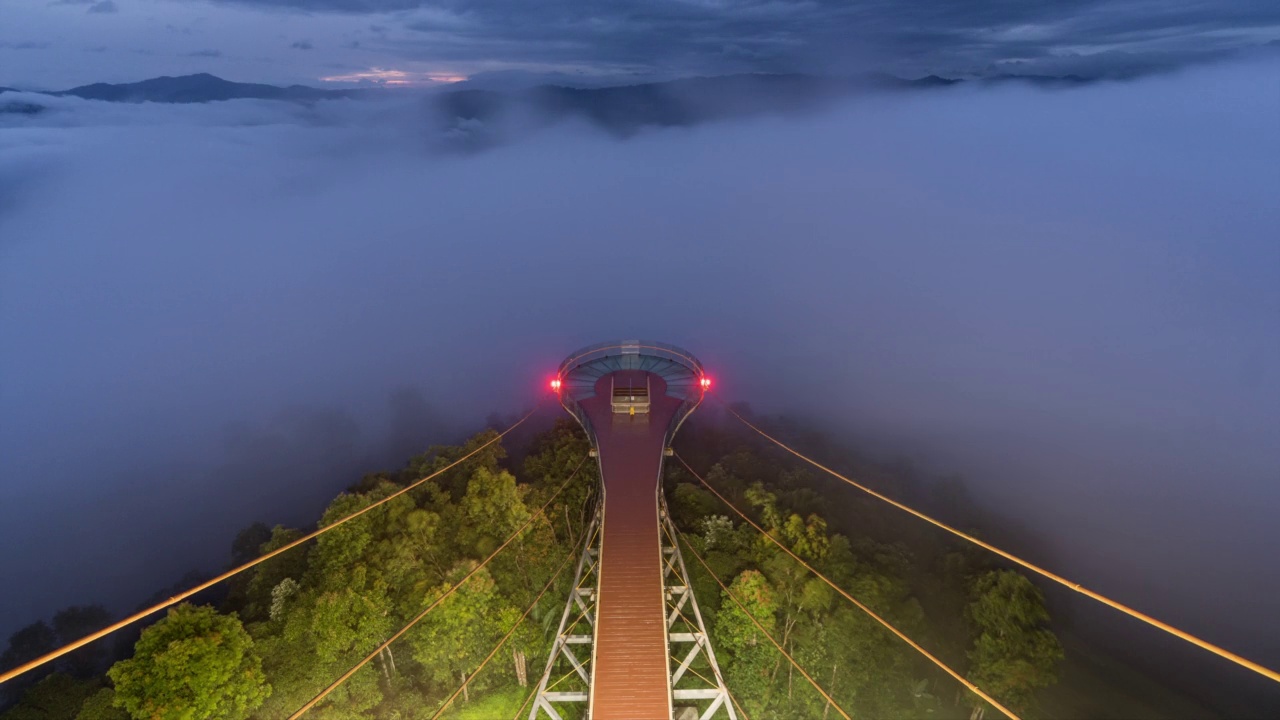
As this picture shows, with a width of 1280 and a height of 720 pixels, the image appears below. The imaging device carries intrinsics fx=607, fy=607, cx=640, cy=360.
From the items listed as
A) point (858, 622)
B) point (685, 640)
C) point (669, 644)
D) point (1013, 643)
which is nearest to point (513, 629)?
point (669, 644)

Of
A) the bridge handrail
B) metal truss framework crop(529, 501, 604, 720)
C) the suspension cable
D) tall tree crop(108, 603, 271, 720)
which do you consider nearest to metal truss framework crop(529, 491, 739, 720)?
metal truss framework crop(529, 501, 604, 720)

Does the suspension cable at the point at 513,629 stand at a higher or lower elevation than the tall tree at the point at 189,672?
lower

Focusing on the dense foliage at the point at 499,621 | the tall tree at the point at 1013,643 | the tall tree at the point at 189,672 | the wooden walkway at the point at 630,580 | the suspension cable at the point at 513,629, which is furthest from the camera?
the tall tree at the point at 1013,643

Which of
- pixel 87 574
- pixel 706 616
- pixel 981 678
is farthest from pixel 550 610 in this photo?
pixel 87 574

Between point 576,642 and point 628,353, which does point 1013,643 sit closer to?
point 576,642

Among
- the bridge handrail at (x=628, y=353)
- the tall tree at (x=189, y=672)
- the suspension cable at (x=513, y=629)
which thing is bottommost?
the suspension cable at (x=513, y=629)

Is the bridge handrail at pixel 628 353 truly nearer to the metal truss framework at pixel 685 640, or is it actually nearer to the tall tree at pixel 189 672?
the metal truss framework at pixel 685 640

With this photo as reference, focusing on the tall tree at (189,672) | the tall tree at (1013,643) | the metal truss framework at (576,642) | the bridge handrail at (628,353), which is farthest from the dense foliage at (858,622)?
the tall tree at (189,672)
